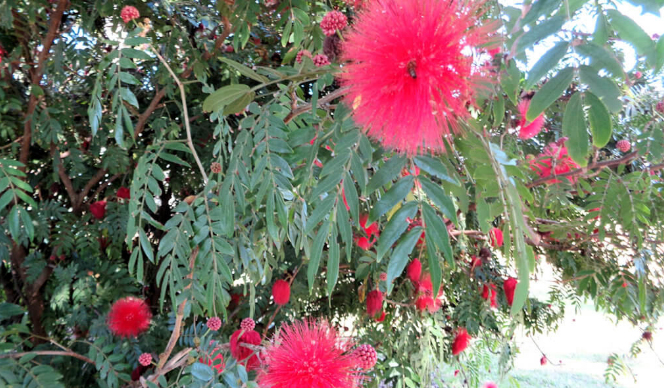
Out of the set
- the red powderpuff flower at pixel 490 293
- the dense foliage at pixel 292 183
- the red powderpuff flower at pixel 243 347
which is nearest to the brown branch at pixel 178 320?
the dense foliage at pixel 292 183

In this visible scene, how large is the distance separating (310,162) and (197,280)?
0.39 meters

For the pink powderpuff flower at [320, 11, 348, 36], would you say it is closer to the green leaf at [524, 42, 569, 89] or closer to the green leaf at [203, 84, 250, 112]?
the green leaf at [203, 84, 250, 112]

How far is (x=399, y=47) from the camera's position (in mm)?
392

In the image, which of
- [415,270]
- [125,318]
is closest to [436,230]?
[415,270]

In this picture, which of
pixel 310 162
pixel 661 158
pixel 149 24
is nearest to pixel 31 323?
pixel 149 24

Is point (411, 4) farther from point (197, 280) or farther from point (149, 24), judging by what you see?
point (149, 24)

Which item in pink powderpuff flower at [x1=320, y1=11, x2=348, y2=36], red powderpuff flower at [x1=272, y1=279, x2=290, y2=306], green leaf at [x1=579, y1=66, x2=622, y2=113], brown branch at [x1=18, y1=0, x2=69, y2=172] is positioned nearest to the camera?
green leaf at [x1=579, y1=66, x2=622, y2=113]

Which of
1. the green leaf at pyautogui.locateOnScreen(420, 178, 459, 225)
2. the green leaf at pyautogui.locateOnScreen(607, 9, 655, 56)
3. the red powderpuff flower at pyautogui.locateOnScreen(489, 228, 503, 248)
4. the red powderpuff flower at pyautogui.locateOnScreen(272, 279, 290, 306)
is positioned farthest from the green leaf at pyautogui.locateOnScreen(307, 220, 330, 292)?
the red powderpuff flower at pyautogui.locateOnScreen(489, 228, 503, 248)

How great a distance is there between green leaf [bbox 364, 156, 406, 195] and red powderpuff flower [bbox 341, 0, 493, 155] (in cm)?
3

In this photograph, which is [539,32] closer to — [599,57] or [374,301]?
[599,57]

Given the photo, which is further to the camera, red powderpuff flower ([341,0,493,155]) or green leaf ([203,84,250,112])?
green leaf ([203,84,250,112])

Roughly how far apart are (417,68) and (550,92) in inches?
4.6

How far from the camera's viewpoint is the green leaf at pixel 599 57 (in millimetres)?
342

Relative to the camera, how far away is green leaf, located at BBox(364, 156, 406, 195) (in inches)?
17.3
